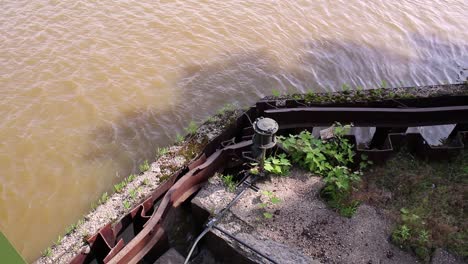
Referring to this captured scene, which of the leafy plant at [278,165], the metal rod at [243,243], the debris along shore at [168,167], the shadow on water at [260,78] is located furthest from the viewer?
the shadow on water at [260,78]

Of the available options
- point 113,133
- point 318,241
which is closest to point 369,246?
point 318,241

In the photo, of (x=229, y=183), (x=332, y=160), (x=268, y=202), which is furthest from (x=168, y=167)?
(x=332, y=160)

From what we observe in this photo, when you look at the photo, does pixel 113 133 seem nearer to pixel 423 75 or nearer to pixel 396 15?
pixel 423 75

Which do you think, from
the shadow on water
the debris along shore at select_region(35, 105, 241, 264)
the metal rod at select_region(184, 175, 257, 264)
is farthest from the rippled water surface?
the metal rod at select_region(184, 175, 257, 264)

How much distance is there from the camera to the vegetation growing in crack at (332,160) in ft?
13.9

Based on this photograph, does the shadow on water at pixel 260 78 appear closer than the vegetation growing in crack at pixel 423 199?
No

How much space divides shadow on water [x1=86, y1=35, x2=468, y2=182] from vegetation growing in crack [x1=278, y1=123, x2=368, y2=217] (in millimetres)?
2556

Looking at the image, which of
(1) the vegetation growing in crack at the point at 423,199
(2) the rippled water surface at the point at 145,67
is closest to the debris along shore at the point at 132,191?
(2) the rippled water surface at the point at 145,67

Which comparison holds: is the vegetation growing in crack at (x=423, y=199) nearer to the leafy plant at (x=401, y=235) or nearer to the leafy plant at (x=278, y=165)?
the leafy plant at (x=401, y=235)

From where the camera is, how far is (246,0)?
10.0 m

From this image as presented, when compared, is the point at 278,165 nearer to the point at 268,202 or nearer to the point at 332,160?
the point at 268,202

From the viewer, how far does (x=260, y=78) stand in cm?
794

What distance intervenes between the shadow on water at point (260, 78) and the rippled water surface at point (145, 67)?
28 millimetres

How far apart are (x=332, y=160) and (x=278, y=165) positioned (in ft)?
2.44
